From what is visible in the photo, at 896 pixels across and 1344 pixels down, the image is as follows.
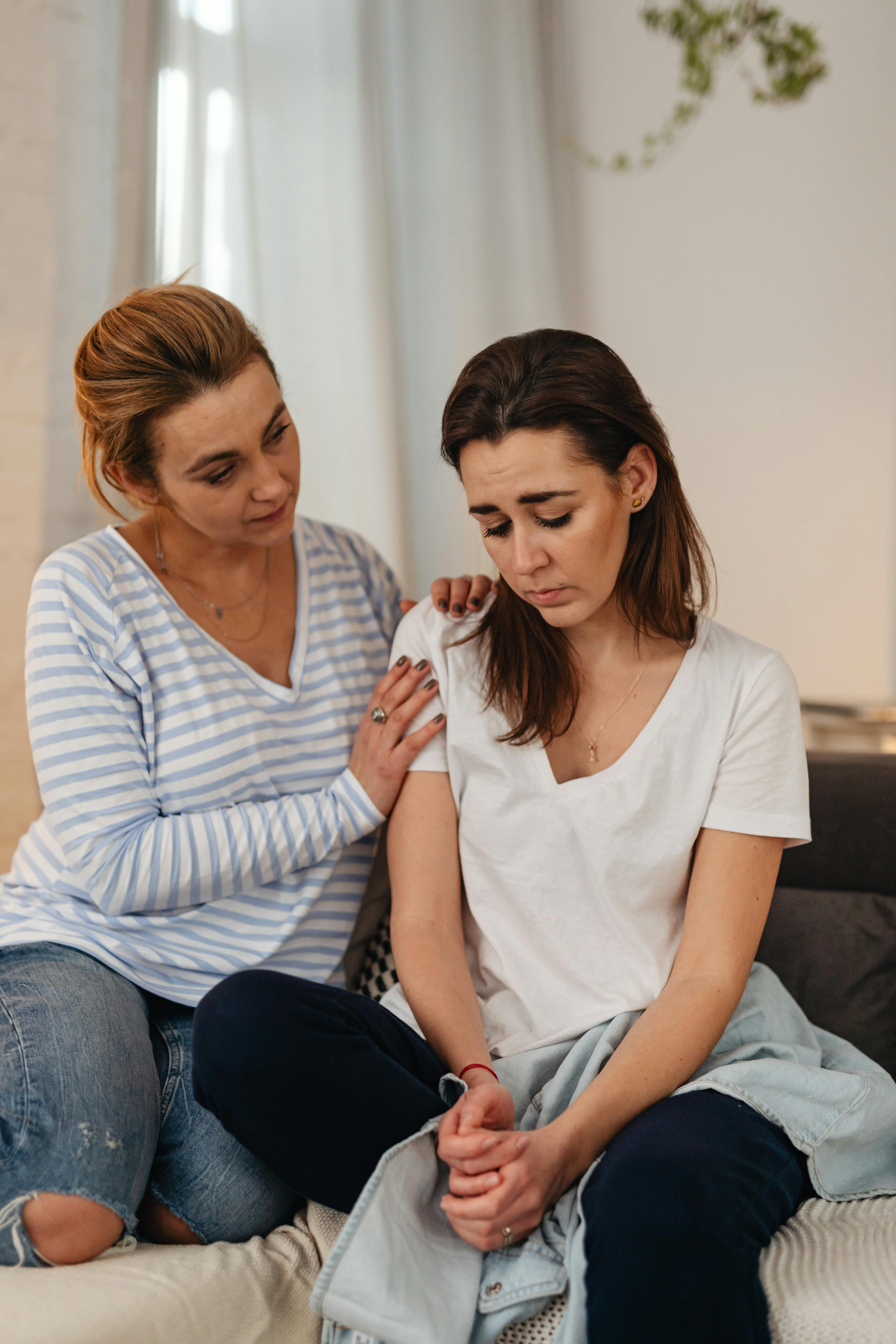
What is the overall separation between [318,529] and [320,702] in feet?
1.03

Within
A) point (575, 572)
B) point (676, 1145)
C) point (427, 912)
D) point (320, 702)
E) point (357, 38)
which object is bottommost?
point (676, 1145)

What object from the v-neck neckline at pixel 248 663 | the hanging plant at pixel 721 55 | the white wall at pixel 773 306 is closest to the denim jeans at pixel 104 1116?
the v-neck neckline at pixel 248 663

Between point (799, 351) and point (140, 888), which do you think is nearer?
point (140, 888)

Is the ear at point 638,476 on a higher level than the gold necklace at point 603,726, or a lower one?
higher

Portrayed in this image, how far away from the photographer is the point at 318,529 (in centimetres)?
158

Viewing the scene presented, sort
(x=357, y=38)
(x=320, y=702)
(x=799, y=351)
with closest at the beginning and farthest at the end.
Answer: (x=320, y=702) → (x=357, y=38) → (x=799, y=351)

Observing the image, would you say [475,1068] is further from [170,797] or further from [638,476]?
[638,476]

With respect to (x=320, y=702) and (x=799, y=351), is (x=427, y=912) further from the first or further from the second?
(x=799, y=351)

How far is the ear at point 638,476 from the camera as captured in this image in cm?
118

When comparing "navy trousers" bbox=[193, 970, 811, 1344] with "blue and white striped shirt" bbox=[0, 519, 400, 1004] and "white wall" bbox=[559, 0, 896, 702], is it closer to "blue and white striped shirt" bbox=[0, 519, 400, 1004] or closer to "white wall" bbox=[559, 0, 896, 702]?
"blue and white striped shirt" bbox=[0, 519, 400, 1004]

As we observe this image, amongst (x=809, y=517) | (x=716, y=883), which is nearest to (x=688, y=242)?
(x=809, y=517)

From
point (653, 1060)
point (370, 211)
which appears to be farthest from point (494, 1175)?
point (370, 211)

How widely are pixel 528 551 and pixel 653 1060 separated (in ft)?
1.77

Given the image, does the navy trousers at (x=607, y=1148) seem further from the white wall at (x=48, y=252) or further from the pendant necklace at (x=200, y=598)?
the white wall at (x=48, y=252)
